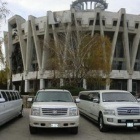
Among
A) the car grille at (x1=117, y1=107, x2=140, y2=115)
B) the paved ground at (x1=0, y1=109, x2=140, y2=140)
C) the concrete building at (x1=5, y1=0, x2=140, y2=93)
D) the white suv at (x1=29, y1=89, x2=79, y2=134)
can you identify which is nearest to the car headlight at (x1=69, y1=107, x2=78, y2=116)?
the white suv at (x1=29, y1=89, x2=79, y2=134)

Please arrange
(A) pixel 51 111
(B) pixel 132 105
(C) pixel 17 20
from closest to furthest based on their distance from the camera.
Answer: (A) pixel 51 111, (B) pixel 132 105, (C) pixel 17 20

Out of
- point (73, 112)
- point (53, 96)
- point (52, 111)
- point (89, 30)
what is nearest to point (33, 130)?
point (52, 111)

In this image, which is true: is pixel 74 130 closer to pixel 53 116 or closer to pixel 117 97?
pixel 53 116

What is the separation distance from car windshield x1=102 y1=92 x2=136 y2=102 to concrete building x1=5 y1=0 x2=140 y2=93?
45.2 m

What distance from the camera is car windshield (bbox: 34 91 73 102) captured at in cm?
1387

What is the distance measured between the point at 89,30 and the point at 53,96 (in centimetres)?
4950

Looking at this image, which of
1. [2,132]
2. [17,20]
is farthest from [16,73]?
[2,132]

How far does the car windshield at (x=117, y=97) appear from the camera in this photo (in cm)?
1484

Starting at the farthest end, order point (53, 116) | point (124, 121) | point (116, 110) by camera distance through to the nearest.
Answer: point (116, 110), point (124, 121), point (53, 116)

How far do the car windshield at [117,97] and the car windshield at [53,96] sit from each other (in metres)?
1.84

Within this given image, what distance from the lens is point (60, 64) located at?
39.4 m

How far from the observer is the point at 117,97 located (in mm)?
15055

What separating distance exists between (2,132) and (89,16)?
5387cm

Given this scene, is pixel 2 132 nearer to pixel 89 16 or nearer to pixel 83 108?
pixel 83 108
